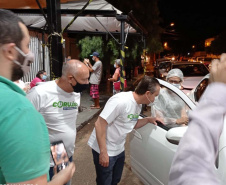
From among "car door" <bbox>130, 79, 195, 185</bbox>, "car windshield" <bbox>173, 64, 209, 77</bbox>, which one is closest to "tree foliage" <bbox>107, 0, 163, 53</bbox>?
"car windshield" <bbox>173, 64, 209, 77</bbox>

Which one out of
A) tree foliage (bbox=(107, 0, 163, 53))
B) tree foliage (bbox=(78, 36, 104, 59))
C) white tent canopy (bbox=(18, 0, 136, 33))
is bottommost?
tree foliage (bbox=(78, 36, 104, 59))

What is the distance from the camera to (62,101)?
2.58 m

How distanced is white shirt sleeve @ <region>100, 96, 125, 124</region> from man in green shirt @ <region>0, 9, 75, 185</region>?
1.58 m

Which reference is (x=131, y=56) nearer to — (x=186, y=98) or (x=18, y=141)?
(x=186, y=98)

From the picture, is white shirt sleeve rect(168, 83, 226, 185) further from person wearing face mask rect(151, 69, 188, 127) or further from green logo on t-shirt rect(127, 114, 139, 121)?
person wearing face mask rect(151, 69, 188, 127)

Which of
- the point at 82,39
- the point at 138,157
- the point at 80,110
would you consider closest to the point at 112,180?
the point at 138,157

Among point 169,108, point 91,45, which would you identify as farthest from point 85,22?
point 169,108

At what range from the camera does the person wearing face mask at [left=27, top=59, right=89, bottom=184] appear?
2504 millimetres

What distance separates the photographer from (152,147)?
9.25 feet

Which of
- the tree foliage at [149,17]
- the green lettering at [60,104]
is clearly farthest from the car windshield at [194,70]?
the green lettering at [60,104]

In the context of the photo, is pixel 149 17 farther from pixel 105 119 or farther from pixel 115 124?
pixel 105 119

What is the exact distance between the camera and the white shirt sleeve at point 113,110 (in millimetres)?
2561

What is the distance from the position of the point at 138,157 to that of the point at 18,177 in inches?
95.3

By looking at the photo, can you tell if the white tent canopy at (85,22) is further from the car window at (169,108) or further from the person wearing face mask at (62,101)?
the person wearing face mask at (62,101)
